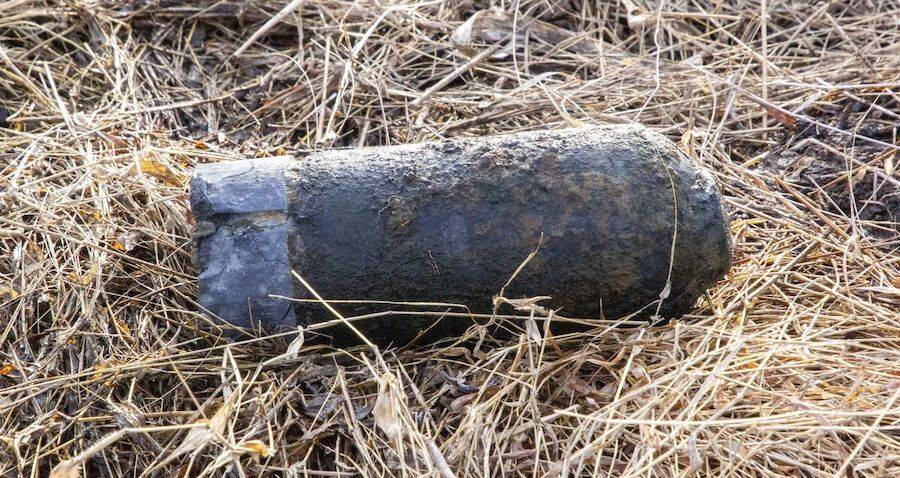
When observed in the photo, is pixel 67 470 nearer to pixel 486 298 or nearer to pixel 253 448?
pixel 253 448

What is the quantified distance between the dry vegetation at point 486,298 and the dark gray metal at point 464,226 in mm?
150

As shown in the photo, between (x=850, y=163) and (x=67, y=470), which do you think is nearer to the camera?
(x=67, y=470)

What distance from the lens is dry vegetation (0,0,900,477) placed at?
7.34ft

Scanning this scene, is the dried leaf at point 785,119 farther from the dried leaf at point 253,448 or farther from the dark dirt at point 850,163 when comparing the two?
the dried leaf at point 253,448

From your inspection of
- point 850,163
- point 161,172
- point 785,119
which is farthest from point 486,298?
point 785,119

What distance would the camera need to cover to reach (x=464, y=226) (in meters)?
2.38

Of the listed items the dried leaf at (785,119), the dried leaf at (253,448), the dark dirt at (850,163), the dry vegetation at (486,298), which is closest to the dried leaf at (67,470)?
the dry vegetation at (486,298)

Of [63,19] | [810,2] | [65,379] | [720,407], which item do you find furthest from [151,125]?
[810,2]

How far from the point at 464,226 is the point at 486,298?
0.68 feet

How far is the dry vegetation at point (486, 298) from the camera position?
224 centimetres

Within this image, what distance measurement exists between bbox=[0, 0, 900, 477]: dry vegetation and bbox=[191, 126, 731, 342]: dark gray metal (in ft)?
0.49

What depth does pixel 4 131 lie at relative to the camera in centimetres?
350

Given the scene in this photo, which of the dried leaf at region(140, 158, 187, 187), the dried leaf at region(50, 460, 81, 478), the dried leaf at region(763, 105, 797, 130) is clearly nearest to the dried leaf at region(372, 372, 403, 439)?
the dried leaf at region(50, 460, 81, 478)

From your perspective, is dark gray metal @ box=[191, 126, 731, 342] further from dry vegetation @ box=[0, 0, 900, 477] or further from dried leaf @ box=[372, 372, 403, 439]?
dried leaf @ box=[372, 372, 403, 439]
